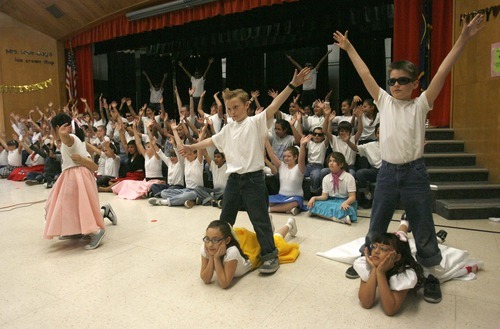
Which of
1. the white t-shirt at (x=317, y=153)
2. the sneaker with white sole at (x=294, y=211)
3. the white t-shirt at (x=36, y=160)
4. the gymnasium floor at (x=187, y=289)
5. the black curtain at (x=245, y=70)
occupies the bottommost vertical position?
the gymnasium floor at (x=187, y=289)

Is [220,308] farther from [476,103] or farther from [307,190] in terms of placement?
[476,103]

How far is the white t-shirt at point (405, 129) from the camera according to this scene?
229cm

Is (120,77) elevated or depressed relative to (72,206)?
elevated

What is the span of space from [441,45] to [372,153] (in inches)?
97.4

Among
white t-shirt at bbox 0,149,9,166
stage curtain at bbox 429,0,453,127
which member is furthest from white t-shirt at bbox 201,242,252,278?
white t-shirt at bbox 0,149,9,166

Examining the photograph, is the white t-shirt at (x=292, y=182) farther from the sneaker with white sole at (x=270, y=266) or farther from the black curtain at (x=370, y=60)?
the black curtain at (x=370, y=60)

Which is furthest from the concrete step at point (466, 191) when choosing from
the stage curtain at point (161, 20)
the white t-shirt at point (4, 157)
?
the white t-shirt at point (4, 157)

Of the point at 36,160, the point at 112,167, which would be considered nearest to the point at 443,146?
the point at 112,167

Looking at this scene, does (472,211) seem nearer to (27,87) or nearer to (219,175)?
(219,175)

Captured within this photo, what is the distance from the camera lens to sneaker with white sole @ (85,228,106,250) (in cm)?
343

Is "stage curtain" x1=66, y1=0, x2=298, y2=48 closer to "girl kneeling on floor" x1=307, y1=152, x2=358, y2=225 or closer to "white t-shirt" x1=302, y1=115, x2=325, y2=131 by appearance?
"white t-shirt" x1=302, y1=115, x2=325, y2=131

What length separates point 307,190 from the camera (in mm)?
5094

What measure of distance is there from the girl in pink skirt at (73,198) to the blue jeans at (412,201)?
2.46 metres

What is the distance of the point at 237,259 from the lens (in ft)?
8.41
